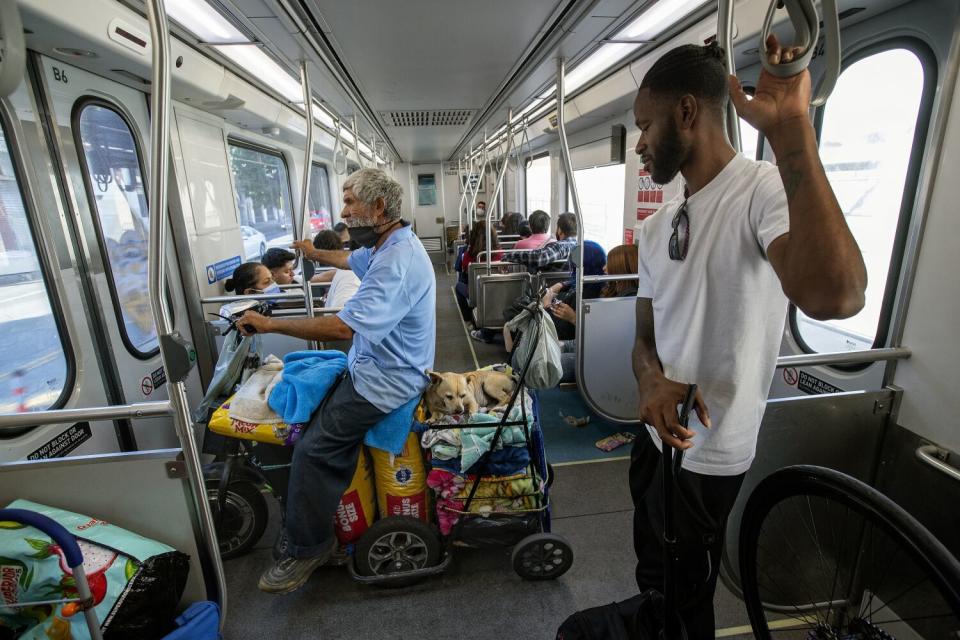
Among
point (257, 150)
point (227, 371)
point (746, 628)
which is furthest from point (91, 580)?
point (257, 150)

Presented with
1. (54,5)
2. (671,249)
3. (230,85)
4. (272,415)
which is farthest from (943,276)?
(230,85)

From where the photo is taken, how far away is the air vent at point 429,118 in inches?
211

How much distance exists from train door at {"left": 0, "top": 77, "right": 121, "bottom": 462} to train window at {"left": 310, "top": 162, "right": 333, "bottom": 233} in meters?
6.58

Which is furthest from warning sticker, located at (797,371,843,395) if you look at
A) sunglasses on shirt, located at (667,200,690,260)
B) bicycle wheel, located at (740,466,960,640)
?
sunglasses on shirt, located at (667,200,690,260)

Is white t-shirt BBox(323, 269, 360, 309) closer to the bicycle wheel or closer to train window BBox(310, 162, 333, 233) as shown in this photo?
the bicycle wheel

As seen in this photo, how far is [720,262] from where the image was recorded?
1194 millimetres

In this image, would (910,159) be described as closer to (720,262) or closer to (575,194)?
(575,194)

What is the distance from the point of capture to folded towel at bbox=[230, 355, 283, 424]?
7.36 ft

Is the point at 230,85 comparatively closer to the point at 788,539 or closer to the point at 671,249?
the point at 671,249

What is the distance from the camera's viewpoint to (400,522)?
2355 millimetres

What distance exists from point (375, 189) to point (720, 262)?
159 centimetres

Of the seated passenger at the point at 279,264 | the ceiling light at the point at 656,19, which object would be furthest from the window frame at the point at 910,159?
the seated passenger at the point at 279,264

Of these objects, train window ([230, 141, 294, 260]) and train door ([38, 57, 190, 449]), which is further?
train window ([230, 141, 294, 260])

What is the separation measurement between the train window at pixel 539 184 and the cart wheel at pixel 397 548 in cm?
860
